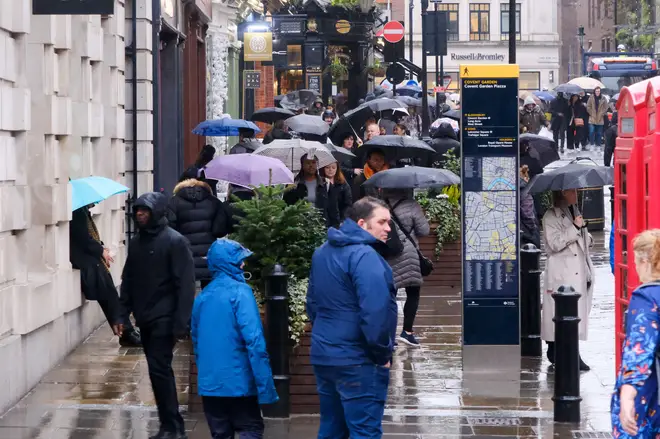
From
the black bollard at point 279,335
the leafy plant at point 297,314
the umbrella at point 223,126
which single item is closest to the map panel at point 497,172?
the leafy plant at point 297,314

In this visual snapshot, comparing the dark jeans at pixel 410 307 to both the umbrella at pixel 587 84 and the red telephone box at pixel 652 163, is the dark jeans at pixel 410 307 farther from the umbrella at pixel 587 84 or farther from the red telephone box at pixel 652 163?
the umbrella at pixel 587 84

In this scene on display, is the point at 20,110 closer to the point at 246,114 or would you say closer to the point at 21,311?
the point at 21,311

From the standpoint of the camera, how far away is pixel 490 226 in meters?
12.4

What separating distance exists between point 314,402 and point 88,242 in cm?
410

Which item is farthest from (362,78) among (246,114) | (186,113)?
(186,113)

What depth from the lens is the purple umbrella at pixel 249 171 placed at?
1472 cm

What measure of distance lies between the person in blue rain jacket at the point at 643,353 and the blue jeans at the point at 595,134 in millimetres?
41735

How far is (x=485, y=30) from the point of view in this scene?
338ft

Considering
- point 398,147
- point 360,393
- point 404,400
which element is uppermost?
point 398,147

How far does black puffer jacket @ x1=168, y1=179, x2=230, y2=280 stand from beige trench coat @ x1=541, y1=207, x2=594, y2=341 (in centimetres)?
309

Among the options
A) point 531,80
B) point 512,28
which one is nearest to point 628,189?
point 512,28

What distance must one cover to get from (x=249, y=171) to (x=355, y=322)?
737 cm

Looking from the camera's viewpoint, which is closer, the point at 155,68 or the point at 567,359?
the point at 567,359

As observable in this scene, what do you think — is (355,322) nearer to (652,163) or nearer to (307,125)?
(652,163)
